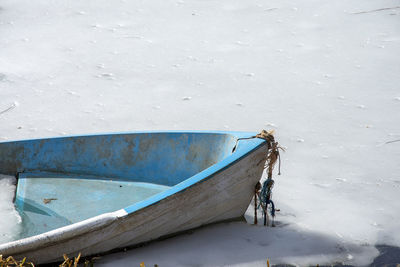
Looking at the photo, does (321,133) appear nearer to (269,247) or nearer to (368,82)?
(368,82)

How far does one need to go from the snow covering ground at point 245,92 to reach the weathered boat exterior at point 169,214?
0.08 metres

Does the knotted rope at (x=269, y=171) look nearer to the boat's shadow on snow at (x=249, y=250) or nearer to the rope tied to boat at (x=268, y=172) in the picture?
the rope tied to boat at (x=268, y=172)

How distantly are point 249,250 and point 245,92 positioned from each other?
2.06 metres

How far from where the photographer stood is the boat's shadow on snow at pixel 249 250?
2.57 metres

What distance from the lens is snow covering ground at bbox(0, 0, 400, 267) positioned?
9.14ft

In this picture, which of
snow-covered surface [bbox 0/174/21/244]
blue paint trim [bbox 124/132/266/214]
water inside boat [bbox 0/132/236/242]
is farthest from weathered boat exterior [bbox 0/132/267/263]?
snow-covered surface [bbox 0/174/21/244]

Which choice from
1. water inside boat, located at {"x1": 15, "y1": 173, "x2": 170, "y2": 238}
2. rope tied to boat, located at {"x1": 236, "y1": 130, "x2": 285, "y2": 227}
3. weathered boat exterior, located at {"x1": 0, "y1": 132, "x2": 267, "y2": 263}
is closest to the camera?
weathered boat exterior, located at {"x1": 0, "y1": 132, "x2": 267, "y2": 263}

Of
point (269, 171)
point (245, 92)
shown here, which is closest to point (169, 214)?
point (269, 171)

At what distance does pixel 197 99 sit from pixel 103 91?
2.46 ft

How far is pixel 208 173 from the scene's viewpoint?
102 inches

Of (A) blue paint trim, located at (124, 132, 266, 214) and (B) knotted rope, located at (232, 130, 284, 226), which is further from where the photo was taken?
(B) knotted rope, located at (232, 130, 284, 226)

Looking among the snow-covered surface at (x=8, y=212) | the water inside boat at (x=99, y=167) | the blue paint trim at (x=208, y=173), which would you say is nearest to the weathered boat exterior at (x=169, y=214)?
the blue paint trim at (x=208, y=173)

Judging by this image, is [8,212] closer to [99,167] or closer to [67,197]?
[67,197]

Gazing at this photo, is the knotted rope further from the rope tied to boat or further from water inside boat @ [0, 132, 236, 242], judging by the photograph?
water inside boat @ [0, 132, 236, 242]
